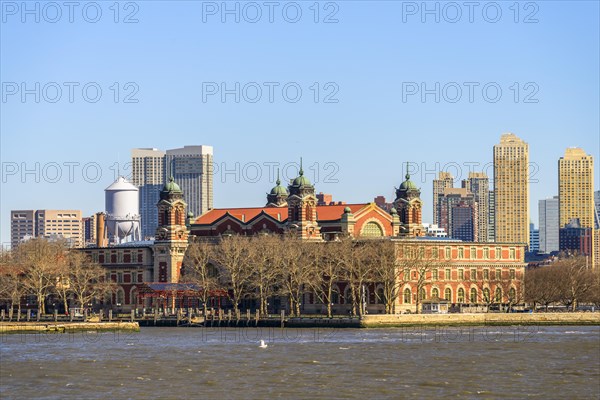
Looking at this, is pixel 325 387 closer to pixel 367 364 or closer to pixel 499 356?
pixel 367 364

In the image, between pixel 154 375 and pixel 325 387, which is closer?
pixel 325 387

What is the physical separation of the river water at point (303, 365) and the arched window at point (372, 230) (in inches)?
1631

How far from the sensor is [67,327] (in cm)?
15800

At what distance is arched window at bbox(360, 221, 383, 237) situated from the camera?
195875mm

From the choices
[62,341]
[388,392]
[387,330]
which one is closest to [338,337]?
[387,330]

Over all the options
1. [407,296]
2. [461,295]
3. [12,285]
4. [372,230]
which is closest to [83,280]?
[12,285]

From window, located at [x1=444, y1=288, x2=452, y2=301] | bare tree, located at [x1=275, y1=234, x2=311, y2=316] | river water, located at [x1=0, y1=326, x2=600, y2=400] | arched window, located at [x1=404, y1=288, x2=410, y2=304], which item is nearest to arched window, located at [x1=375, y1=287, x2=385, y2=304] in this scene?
arched window, located at [x1=404, y1=288, x2=410, y2=304]

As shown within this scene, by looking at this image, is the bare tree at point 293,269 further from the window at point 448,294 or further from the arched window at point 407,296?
the window at point 448,294

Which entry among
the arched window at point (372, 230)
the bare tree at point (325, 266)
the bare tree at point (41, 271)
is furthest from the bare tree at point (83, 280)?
the arched window at point (372, 230)

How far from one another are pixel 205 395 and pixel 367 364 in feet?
72.3

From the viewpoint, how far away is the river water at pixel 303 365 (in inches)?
3703

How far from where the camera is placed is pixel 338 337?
144m

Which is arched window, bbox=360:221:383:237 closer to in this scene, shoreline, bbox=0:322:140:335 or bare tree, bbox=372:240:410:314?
bare tree, bbox=372:240:410:314

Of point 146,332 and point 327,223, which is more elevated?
point 327,223
